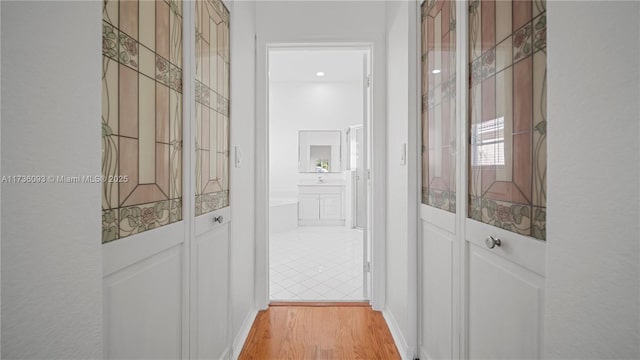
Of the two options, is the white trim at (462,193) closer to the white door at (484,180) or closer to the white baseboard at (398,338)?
the white door at (484,180)

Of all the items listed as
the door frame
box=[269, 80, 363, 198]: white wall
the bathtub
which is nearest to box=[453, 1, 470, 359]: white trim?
the door frame

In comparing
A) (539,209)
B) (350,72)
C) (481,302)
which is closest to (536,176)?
(539,209)

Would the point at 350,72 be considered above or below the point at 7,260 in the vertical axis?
above

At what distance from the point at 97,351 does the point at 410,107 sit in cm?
163

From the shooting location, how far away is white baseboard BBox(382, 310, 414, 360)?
1.68 m

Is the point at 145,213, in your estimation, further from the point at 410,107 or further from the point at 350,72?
the point at 350,72

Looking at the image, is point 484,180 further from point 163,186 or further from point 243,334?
point 243,334

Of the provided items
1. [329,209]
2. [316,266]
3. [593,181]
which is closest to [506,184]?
[593,181]

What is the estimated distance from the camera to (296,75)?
5523 millimetres

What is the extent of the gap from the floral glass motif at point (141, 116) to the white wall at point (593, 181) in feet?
3.46

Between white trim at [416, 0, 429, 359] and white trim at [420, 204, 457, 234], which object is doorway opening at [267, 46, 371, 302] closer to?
white trim at [416, 0, 429, 359]

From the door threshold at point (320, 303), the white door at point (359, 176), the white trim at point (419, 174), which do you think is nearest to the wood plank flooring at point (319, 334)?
the door threshold at point (320, 303)

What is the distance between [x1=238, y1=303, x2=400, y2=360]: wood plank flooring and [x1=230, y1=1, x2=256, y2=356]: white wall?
0.40ft

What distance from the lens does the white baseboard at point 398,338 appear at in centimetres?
168
